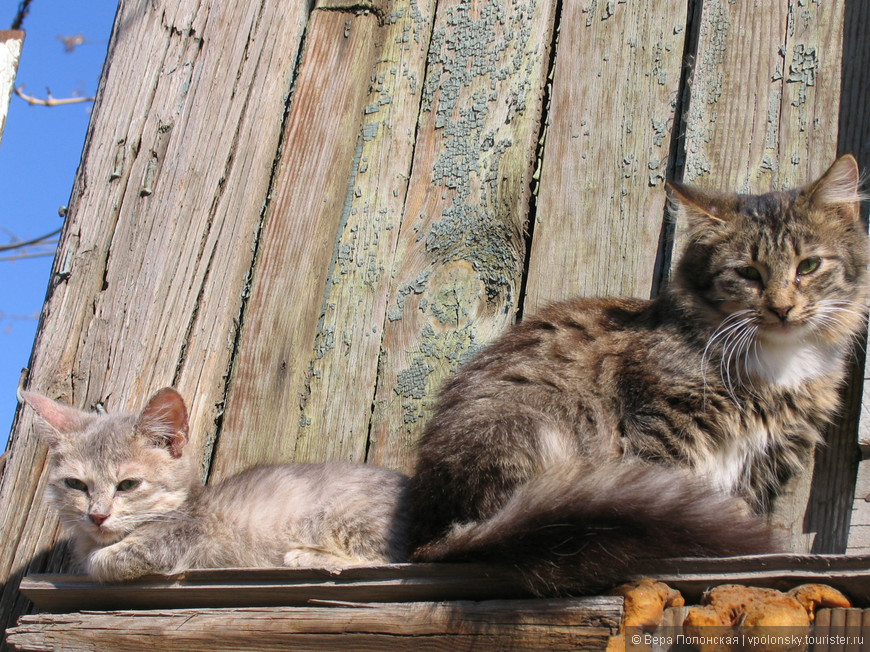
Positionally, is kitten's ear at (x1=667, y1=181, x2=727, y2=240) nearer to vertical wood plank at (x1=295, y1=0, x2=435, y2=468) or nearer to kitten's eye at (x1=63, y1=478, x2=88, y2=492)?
vertical wood plank at (x1=295, y1=0, x2=435, y2=468)

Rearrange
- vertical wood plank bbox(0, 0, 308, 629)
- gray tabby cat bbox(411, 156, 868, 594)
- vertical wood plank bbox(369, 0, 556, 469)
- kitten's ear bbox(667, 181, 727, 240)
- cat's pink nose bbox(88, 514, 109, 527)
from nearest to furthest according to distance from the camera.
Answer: gray tabby cat bbox(411, 156, 868, 594) → kitten's ear bbox(667, 181, 727, 240) → cat's pink nose bbox(88, 514, 109, 527) → vertical wood plank bbox(369, 0, 556, 469) → vertical wood plank bbox(0, 0, 308, 629)

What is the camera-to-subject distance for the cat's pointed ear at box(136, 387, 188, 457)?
3.24 m

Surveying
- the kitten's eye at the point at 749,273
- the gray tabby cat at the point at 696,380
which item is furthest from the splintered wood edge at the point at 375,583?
the kitten's eye at the point at 749,273

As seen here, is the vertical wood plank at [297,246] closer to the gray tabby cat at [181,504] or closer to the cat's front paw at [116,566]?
the gray tabby cat at [181,504]

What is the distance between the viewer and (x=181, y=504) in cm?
325

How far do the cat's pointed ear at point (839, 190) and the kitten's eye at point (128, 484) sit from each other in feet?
8.25

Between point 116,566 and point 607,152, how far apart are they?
229 cm

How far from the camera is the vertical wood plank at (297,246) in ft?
11.4

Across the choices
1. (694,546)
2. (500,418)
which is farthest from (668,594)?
(500,418)

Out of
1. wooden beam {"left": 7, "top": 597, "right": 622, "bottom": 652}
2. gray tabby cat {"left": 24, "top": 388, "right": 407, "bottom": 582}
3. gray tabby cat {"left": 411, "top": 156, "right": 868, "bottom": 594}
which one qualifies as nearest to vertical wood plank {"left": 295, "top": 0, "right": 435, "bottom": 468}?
gray tabby cat {"left": 24, "top": 388, "right": 407, "bottom": 582}

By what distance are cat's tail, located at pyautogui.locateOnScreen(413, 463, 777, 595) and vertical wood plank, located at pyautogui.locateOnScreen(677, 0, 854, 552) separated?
3.84 ft

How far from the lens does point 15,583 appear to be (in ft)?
10.7

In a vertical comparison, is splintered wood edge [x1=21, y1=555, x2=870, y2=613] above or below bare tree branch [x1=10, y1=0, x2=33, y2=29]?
below

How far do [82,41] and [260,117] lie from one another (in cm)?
347
